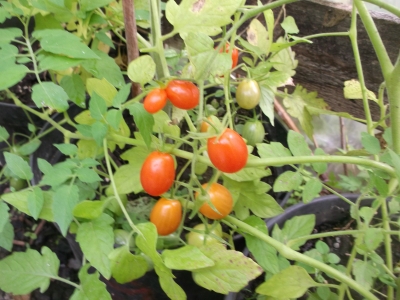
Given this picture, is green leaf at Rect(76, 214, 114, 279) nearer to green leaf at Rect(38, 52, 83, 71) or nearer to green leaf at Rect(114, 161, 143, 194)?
green leaf at Rect(114, 161, 143, 194)

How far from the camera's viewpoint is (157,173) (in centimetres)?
47

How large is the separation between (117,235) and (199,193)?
0.19 metres

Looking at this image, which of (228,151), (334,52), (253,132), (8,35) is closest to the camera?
(228,151)

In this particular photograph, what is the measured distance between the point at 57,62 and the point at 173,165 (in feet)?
0.72

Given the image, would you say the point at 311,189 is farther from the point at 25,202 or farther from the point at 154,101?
the point at 25,202

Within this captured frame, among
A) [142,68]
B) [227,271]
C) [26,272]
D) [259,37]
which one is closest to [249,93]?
[259,37]

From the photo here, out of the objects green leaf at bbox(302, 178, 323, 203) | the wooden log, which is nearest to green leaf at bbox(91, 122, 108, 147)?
green leaf at bbox(302, 178, 323, 203)

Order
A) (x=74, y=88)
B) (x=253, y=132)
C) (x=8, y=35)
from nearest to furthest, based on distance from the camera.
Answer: (x=8, y=35), (x=74, y=88), (x=253, y=132)

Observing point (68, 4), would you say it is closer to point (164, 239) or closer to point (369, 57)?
point (164, 239)

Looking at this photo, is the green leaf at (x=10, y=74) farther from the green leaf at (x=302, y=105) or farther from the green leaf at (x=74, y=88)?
the green leaf at (x=302, y=105)

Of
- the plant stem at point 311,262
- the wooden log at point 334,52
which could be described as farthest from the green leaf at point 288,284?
the wooden log at point 334,52

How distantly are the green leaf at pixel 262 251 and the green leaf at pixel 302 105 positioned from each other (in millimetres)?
256

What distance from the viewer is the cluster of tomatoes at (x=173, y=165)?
0.42m

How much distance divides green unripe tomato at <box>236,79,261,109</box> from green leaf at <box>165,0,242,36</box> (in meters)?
0.17
